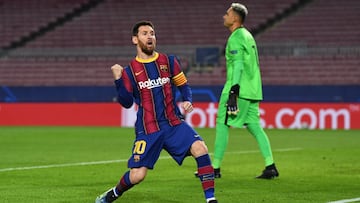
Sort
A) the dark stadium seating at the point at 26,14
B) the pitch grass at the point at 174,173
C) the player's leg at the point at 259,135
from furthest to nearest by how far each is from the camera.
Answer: the dark stadium seating at the point at 26,14
the player's leg at the point at 259,135
the pitch grass at the point at 174,173

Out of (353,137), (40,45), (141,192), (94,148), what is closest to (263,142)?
(141,192)

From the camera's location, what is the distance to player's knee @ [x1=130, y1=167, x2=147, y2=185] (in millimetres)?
7523

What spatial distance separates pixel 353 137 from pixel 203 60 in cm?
1109

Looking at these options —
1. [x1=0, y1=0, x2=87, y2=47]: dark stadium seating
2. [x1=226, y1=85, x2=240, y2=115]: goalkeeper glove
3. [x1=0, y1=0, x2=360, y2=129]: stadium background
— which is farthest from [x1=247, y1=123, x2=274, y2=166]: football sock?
[x1=0, y1=0, x2=87, y2=47]: dark stadium seating

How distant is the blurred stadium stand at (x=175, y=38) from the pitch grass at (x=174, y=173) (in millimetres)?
10527

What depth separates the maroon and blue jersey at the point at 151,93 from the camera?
764 centimetres

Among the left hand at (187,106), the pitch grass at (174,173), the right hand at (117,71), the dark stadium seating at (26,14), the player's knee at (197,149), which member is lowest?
the pitch grass at (174,173)

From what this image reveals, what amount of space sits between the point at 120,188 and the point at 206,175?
0.78m

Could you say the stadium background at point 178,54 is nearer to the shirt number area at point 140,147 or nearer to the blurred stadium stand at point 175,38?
the blurred stadium stand at point 175,38

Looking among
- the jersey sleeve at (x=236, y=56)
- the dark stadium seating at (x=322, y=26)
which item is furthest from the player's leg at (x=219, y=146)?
the dark stadium seating at (x=322, y=26)

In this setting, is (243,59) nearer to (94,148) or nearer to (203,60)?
(94,148)

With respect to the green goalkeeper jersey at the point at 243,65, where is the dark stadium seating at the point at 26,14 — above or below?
above

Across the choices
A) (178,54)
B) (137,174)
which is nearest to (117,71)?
(137,174)

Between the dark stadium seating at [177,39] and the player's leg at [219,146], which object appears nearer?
the player's leg at [219,146]
